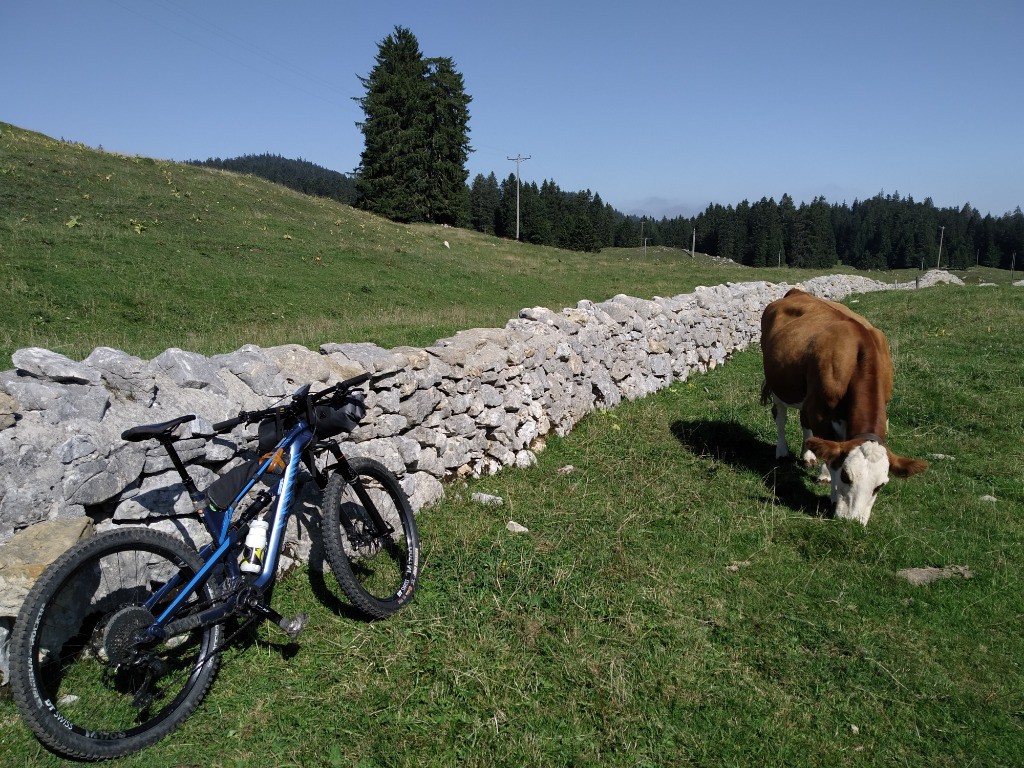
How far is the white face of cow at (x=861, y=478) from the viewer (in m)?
5.59

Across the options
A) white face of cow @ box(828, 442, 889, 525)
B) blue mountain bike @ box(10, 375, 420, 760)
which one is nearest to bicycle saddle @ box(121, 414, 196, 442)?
blue mountain bike @ box(10, 375, 420, 760)

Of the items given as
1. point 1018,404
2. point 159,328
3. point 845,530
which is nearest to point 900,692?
point 845,530

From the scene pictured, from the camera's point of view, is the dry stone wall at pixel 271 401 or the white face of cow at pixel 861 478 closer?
the dry stone wall at pixel 271 401

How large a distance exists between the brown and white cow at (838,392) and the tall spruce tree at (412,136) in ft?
155

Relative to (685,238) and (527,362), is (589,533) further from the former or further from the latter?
(685,238)

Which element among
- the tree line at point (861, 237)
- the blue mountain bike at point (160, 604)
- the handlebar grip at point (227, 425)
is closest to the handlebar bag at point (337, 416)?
the blue mountain bike at point (160, 604)

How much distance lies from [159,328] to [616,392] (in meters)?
9.55

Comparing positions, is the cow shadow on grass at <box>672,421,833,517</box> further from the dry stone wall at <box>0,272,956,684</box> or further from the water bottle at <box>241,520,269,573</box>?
the water bottle at <box>241,520,269,573</box>

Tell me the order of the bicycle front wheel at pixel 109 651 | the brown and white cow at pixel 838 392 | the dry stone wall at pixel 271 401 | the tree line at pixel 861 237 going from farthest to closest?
the tree line at pixel 861 237 < the brown and white cow at pixel 838 392 < the dry stone wall at pixel 271 401 < the bicycle front wheel at pixel 109 651

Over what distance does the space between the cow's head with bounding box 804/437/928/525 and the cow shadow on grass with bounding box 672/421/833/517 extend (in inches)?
11.0

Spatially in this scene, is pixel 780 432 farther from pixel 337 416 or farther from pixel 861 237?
pixel 861 237

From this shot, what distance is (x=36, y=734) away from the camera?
2.75 meters

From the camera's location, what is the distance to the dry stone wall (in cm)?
346

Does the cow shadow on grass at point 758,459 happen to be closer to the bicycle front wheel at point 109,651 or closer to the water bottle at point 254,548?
the water bottle at point 254,548
